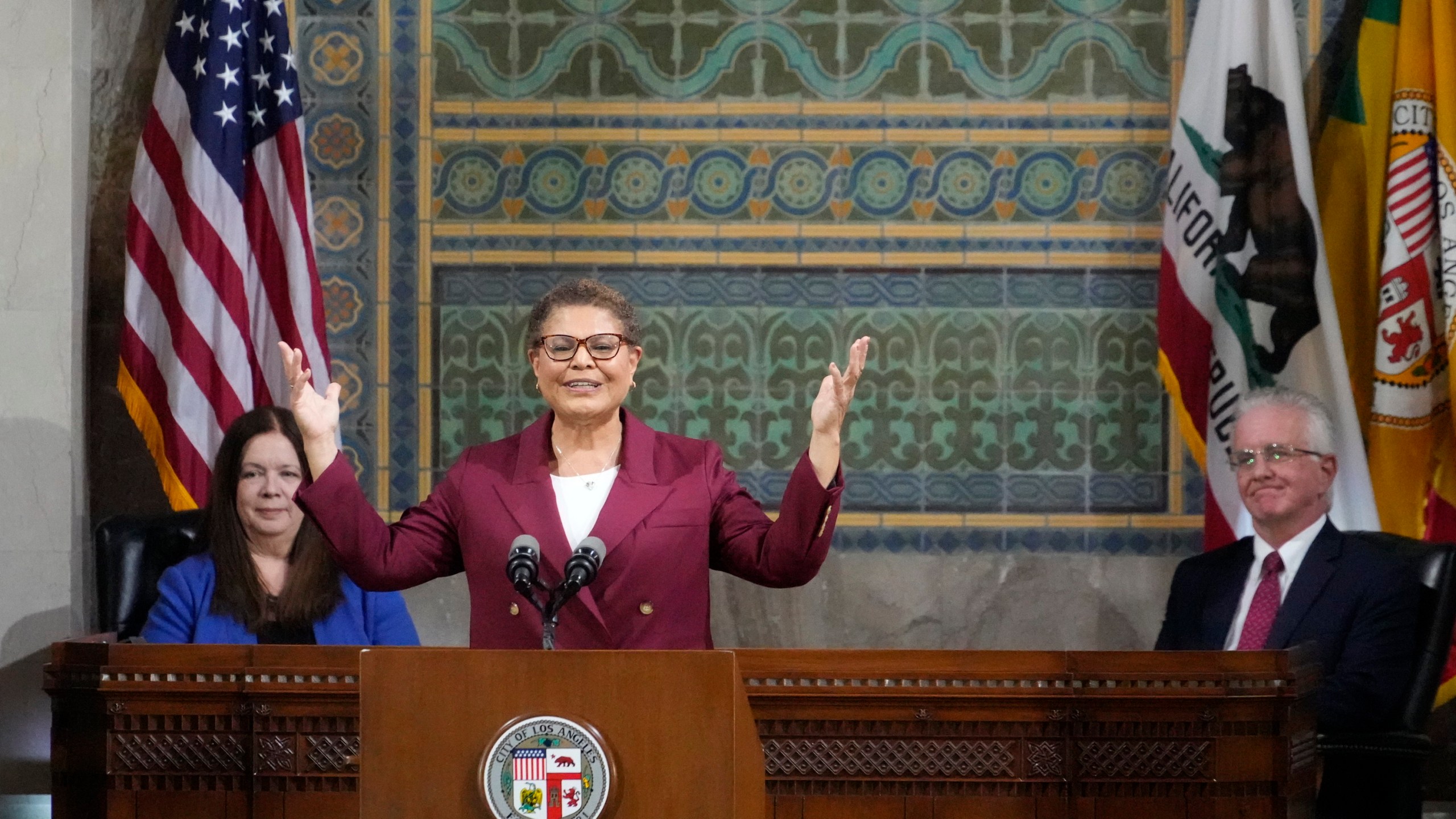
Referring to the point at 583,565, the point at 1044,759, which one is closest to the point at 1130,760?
the point at 1044,759

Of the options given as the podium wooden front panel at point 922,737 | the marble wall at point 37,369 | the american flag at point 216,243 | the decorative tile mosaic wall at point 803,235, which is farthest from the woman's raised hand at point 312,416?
the marble wall at point 37,369

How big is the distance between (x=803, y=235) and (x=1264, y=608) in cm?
208

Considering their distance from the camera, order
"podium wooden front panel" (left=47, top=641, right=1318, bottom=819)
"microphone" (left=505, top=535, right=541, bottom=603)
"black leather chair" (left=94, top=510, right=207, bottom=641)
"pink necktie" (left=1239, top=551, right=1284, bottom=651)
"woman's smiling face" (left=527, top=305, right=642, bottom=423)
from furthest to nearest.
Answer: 1. "black leather chair" (left=94, top=510, right=207, bottom=641)
2. "pink necktie" (left=1239, top=551, right=1284, bottom=651)
3. "podium wooden front panel" (left=47, top=641, right=1318, bottom=819)
4. "woman's smiling face" (left=527, top=305, right=642, bottom=423)
5. "microphone" (left=505, top=535, right=541, bottom=603)

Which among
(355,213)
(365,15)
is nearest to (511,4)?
(365,15)

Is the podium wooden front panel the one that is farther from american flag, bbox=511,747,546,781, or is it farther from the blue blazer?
american flag, bbox=511,747,546,781

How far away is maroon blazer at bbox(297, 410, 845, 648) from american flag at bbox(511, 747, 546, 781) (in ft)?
1.89

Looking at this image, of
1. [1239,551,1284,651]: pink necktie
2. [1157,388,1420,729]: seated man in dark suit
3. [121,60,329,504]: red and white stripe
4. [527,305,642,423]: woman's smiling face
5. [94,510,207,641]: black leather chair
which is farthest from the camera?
[121,60,329,504]: red and white stripe

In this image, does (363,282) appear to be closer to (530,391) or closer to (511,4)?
(530,391)

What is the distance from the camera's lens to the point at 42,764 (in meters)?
5.25

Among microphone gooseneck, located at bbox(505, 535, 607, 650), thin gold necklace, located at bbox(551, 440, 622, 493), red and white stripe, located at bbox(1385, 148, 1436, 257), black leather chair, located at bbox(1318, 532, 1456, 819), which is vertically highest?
red and white stripe, located at bbox(1385, 148, 1436, 257)

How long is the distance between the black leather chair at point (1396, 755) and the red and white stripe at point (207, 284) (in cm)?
326

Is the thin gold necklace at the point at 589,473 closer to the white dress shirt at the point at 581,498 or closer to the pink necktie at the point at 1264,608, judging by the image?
the white dress shirt at the point at 581,498

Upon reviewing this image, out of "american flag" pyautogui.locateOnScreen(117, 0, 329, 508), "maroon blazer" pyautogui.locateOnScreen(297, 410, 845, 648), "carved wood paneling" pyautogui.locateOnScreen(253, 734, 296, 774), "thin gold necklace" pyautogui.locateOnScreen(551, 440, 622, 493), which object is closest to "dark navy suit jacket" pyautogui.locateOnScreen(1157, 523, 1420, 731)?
"maroon blazer" pyautogui.locateOnScreen(297, 410, 845, 648)

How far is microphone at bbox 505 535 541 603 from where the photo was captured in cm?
253
